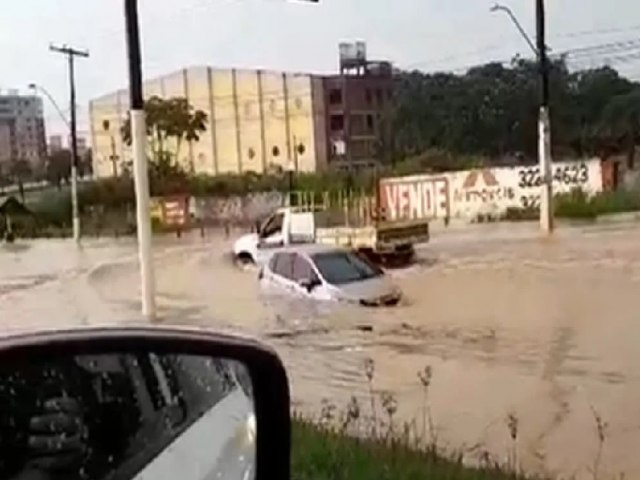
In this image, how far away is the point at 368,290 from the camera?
2380 centimetres

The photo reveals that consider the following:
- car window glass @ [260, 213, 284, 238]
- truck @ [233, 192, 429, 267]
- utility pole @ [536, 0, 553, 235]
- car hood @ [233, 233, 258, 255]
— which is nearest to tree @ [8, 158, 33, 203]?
car window glass @ [260, 213, 284, 238]

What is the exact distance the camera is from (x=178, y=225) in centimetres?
5919

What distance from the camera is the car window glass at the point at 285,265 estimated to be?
1009 inches

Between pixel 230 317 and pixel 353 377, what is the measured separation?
28.3ft

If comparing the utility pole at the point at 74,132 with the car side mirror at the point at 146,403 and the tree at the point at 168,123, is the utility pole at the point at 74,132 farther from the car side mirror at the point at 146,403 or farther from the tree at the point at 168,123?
the car side mirror at the point at 146,403

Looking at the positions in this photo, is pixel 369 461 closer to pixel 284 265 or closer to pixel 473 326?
pixel 473 326

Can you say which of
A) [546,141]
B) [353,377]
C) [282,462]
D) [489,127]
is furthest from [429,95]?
[282,462]

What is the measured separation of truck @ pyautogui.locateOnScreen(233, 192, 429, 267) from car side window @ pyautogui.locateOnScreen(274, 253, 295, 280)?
5207 mm

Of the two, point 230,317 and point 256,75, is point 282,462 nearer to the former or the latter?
point 230,317

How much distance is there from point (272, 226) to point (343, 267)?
43.3 ft

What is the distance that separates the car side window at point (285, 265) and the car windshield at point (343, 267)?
2.94 ft

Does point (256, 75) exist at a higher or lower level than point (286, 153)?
higher

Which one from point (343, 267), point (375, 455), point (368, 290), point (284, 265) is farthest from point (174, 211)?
point (375, 455)

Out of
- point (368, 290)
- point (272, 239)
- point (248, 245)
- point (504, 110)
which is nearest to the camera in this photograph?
point (368, 290)
